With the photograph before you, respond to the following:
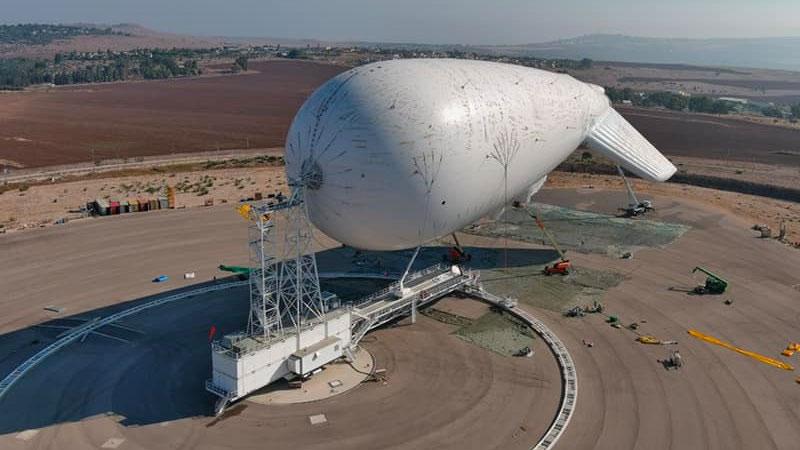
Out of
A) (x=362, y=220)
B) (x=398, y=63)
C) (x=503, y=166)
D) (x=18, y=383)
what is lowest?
(x=18, y=383)

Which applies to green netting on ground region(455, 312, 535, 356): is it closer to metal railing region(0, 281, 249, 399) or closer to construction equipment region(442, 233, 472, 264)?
construction equipment region(442, 233, 472, 264)

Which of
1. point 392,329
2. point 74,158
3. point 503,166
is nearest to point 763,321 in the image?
point 503,166

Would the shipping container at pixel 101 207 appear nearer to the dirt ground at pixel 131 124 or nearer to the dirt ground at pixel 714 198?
the dirt ground at pixel 131 124

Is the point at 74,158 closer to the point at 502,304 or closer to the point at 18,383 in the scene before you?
the point at 18,383

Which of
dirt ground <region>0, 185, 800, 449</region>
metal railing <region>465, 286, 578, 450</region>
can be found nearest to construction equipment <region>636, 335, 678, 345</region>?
dirt ground <region>0, 185, 800, 449</region>

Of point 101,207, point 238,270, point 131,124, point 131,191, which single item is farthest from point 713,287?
point 131,124

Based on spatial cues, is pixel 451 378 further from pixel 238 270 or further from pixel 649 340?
pixel 238 270
